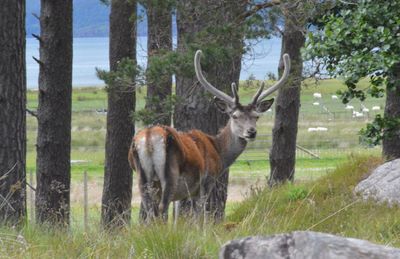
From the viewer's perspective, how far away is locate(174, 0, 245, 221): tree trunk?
1606 cm

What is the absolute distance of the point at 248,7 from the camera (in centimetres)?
1783

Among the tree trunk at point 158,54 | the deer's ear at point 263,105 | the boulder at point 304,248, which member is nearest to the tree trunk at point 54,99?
the tree trunk at point 158,54

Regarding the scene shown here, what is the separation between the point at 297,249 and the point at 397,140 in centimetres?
1209

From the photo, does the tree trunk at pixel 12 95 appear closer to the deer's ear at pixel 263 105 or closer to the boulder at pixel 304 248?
the deer's ear at pixel 263 105

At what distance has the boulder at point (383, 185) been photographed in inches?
461

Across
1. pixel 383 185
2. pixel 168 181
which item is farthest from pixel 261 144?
pixel 168 181

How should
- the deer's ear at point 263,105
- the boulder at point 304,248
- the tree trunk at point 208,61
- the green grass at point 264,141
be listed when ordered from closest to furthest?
the boulder at point 304,248 < the deer's ear at point 263,105 < the tree trunk at point 208,61 < the green grass at point 264,141

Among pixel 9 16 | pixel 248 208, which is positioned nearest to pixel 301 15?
pixel 248 208

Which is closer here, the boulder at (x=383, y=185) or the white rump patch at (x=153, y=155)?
the white rump patch at (x=153, y=155)

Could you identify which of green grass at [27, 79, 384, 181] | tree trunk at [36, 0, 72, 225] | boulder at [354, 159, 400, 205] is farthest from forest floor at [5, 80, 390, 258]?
green grass at [27, 79, 384, 181]

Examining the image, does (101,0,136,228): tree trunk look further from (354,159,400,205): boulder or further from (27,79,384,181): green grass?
(27,79,384,181): green grass

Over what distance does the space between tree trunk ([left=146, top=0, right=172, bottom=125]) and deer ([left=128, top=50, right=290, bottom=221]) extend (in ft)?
7.97

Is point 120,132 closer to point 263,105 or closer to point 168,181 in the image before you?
point 263,105

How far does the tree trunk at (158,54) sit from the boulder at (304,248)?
10.2 metres
